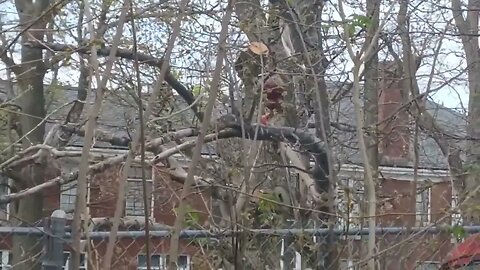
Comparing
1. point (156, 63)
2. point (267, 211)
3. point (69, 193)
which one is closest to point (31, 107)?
point (69, 193)

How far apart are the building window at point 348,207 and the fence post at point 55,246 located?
117 centimetres

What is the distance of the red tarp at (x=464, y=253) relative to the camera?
12.5 ft

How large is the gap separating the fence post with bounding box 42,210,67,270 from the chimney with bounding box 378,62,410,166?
4.37 m

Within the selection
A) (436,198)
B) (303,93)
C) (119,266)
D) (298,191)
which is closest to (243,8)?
(303,93)

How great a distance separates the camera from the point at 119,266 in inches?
149

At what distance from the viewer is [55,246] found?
9.55 feet

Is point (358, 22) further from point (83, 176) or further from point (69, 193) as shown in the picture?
point (69, 193)

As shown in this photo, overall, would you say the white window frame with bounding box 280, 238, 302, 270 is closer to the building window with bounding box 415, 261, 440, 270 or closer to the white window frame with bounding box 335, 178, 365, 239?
the white window frame with bounding box 335, 178, 365, 239

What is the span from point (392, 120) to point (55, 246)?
5.32 m

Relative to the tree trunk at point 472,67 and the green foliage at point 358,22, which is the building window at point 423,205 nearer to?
the tree trunk at point 472,67

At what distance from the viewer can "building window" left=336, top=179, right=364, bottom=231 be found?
327cm

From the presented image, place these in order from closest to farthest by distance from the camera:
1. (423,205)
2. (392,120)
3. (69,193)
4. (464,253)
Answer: (464,253) < (423,205) < (392,120) < (69,193)

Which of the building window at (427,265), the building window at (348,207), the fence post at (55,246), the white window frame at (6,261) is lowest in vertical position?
the white window frame at (6,261)

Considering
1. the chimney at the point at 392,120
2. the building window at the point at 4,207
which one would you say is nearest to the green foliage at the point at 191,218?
the building window at the point at 4,207
